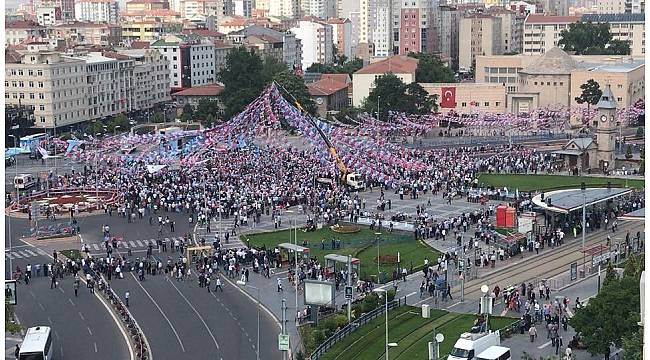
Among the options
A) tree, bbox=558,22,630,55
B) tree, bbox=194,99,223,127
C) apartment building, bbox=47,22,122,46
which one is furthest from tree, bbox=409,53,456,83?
apartment building, bbox=47,22,122,46

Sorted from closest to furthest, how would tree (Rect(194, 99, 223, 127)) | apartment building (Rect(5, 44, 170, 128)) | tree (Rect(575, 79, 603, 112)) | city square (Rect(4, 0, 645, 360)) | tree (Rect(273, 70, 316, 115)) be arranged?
city square (Rect(4, 0, 645, 360)) → apartment building (Rect(5, 44, 170, 128)) → tree (Rect(575, 79, 603, 112)) → tree (Rect(273, 70, 316, 115)) → tree (Rect(194, 99, 223, 127))

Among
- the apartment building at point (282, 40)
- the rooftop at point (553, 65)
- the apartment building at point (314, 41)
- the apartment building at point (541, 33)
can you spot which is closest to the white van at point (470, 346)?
the rooftop at point (553, 65)

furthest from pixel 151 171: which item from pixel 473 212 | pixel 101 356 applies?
pixel 101 356

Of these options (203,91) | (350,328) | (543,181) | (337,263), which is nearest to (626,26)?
(203,91)

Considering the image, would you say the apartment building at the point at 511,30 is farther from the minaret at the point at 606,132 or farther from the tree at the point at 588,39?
the minaret at the point at 606,132

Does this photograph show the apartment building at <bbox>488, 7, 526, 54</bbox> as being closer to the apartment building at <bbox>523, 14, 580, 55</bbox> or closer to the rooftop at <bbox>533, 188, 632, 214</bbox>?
the apartment building at <bbox>523, 14, 580, 55</bbox>

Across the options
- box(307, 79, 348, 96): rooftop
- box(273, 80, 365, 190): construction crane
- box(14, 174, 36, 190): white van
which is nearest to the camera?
box(273, 80, 365, 190): construction crane

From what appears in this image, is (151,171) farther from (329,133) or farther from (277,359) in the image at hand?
(277,359)

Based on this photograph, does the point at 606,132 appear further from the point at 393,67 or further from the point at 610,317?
Result: the point at 393,67
